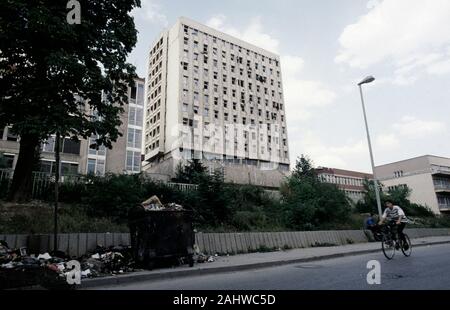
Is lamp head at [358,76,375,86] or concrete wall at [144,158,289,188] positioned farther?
concrete wall at [144,158,289,188]

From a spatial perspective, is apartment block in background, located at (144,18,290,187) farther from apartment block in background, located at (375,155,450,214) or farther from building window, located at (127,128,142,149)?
apartment block in background, located at (375,155,450,214)

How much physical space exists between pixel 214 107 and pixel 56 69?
47.8m

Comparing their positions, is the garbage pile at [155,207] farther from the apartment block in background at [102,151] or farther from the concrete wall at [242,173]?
the concrete wall at [242,173]

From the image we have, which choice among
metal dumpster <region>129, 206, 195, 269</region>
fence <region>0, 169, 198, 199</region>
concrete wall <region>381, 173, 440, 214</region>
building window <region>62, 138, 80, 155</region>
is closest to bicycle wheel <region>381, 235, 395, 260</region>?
metal dumpster <region>129, 206, 195, 269</region>

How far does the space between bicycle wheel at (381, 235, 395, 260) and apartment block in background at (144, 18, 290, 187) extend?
123ft

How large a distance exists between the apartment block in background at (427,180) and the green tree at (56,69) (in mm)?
55893

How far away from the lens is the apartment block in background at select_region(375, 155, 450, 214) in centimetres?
5803

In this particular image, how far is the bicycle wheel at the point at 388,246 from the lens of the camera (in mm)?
9375

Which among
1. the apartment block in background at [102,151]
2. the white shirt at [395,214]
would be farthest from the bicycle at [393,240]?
the apartment block in background at [102,151]

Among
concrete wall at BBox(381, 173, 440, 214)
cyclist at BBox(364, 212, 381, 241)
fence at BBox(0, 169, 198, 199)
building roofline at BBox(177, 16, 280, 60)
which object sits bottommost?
cyclist at BBox(364, 212, 381, 241)

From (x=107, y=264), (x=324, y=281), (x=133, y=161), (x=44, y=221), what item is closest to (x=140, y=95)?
(x=133, y=161)
